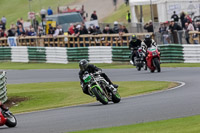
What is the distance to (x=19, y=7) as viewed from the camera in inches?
2948

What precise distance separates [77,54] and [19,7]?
40648mm

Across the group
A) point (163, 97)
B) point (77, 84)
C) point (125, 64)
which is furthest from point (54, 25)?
point (163, 97)

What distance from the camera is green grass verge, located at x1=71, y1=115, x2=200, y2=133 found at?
1062 cm

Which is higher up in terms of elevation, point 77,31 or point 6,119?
point 77,31

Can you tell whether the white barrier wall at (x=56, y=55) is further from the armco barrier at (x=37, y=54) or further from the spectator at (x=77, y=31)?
the spectator at (x=77, y=31)

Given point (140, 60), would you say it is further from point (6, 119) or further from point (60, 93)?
point (6, 119)

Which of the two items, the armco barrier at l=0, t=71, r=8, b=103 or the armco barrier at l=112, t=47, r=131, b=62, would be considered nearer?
the armco barrier at l=0, t=71, r=8, b=103

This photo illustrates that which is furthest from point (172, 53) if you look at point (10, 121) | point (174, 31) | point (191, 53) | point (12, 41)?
point (10, 121)

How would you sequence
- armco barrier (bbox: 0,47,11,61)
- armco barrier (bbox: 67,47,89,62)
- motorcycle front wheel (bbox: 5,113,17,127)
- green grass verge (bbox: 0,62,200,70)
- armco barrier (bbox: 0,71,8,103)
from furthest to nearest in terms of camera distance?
armco barrier (bbox: 0,47,11,61), armco barrier (bbox: 67,47,89,62), green grass verge (bbox: 0,62,200,70), armco barrier (bbox: 0,71,8,103), motorcycle front wheel (bbox: 5,113,17,127)

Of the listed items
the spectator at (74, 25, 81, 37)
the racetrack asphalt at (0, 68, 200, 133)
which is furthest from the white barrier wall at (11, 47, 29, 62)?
the racetrack asphalt at (0, 68, 200, 133)

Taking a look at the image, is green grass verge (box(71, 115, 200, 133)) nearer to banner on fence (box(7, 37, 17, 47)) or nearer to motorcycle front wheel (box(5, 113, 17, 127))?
motorcycle front wheel (box(5, 113, 17, 127))

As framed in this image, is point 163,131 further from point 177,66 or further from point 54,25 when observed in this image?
point 54,25

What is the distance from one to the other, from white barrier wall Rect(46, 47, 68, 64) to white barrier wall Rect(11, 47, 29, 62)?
232 centimetres

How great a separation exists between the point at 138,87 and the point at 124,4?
41004 millimetres
